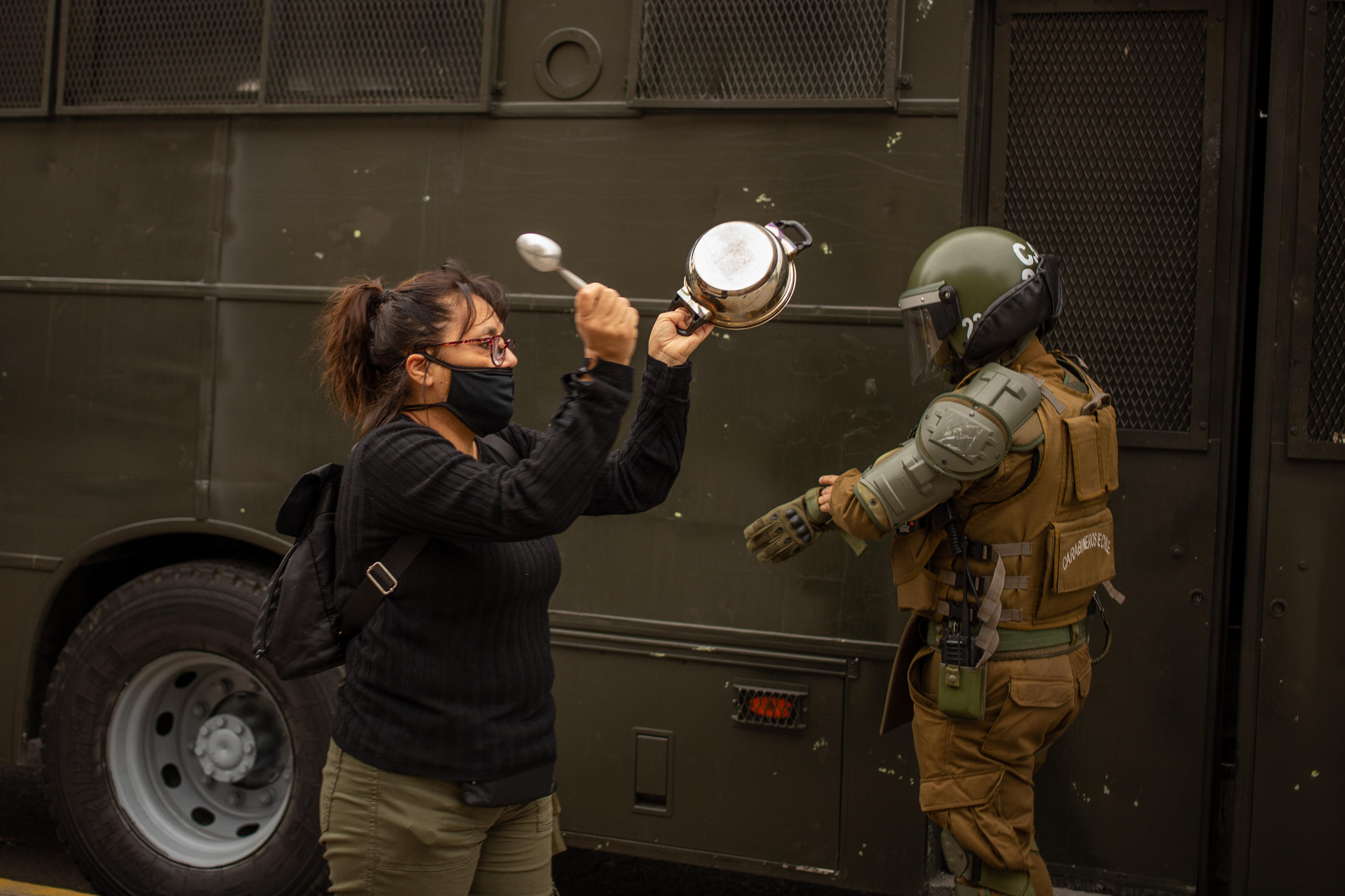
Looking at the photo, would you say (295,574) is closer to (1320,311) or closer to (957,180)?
(957,180)

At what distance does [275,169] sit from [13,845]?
2.97m

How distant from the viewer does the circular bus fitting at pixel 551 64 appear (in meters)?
3.39

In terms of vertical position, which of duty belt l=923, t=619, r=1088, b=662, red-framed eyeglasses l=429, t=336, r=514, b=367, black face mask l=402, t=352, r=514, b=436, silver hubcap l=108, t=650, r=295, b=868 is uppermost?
red-framed eyeglasses l=429, t=336, r=514, b=367

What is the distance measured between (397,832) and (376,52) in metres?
2.55

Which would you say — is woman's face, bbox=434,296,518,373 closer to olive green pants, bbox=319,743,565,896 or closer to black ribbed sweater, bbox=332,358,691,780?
black ribbed sweater, bbox=332,358,691,780

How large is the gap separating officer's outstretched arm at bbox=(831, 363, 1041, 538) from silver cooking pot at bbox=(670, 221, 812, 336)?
0.55 m

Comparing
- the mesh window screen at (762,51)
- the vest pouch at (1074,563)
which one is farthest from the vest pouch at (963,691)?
the mesh window screen at (762,51)

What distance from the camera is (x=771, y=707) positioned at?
328 cm

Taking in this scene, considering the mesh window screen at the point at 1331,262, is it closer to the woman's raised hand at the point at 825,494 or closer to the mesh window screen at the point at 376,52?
the woman's raised hand at the point at 825,494

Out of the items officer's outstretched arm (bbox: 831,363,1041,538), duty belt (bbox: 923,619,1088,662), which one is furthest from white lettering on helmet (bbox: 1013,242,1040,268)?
duty belt (bbox: 923,619,1088,662)

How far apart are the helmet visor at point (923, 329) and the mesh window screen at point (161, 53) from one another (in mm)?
2274

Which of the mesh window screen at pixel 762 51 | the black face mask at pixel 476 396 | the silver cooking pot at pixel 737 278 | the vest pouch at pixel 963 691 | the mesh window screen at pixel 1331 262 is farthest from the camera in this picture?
the mesh window screen at pixel 762 51

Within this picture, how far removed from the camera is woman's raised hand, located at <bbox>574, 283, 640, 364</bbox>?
2.01 m

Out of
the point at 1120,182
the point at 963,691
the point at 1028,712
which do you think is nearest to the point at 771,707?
the point at 963,691
